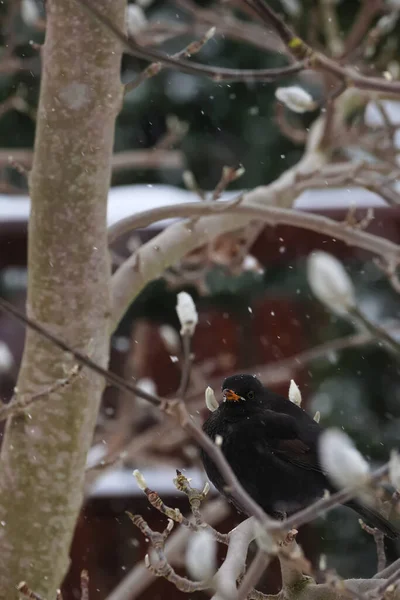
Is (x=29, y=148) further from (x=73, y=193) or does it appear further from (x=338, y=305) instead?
(x=338, y=305)

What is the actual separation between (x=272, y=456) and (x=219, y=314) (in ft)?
8.79

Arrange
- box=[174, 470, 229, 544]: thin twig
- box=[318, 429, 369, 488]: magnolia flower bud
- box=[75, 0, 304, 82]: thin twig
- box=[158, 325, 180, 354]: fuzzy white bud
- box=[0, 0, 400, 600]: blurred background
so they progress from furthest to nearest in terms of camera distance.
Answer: box=[0, 0, 400, 600]: blurred background → box=[158, 325, 180, 354]: fuzzy white bud → box=[174, 470, 229, 544]: thin twig → box=[75, 0, 304, 82]: thin twig → box=[318, 429, 369, 488]: magnolia flower bud

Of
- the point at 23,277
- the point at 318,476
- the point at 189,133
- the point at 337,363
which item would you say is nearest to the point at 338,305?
the point at 318,476

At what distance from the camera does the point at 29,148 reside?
4.69m

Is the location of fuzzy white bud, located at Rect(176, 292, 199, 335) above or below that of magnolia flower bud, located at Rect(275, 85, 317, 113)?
below

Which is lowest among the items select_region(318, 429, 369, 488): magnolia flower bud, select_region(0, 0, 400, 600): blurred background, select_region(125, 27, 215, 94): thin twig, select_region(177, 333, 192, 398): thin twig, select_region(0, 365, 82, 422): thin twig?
select_region(0, 0, 400, 600): blurred background

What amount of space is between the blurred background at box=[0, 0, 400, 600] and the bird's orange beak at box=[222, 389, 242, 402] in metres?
1.46

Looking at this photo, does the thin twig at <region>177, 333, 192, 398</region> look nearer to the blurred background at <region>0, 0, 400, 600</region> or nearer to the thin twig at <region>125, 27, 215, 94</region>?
the thin twig at <region>125, 27, 215, 94</region>

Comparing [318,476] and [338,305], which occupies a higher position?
[338,305]

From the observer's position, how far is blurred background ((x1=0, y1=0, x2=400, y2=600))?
3268mm

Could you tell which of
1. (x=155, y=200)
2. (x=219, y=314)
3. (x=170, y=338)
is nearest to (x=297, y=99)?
(x=170, y=338)

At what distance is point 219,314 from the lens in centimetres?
389

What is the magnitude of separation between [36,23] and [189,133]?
221 centimetres

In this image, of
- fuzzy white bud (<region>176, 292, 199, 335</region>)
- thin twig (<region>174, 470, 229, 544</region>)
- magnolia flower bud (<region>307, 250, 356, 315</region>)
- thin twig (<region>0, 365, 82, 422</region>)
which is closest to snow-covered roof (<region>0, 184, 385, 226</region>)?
thin twig (<region>0, 365, 82, 422</region>)
